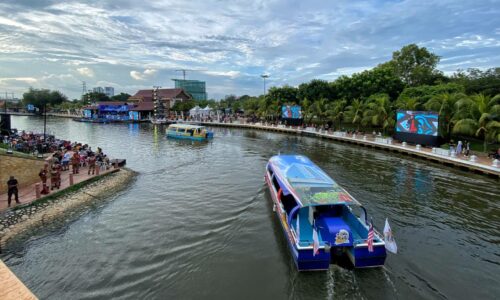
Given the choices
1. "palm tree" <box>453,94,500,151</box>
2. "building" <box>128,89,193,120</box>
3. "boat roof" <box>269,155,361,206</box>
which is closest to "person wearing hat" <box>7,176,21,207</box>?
"boat roof" <box>269,155,361,206</box>

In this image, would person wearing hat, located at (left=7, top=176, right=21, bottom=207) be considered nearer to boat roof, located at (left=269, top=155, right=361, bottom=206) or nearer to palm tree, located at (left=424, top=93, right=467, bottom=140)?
boat roof, located at (left=269, top=155, right=361, bottom=206)

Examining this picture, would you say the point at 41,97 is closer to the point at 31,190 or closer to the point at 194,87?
the point at 194,87

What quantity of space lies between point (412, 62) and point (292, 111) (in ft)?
93.7

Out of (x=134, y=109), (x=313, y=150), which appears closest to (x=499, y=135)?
(x=313, y=150)

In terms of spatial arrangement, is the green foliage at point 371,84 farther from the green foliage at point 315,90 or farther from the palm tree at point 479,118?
the palm tree at point 479,118

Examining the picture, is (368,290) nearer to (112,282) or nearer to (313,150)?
(112,282)

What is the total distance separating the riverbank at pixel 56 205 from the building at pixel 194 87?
157 meters

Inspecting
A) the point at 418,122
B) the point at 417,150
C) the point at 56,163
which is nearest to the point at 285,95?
the point at 418,122

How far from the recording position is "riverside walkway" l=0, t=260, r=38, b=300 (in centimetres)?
711

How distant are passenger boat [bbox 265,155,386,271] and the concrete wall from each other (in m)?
14.7

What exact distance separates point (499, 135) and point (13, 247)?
3489cm

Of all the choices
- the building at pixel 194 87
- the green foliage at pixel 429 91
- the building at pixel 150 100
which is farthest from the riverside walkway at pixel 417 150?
the building at pixel 194 87

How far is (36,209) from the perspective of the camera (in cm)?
1511

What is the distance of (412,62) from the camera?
64062 millimetres
